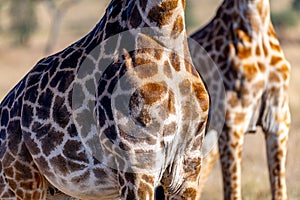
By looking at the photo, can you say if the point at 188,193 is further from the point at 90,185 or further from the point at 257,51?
the point at 257,51

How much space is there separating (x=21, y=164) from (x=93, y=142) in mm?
645

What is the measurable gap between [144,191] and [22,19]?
33707 mm

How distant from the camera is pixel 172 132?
3996 mm

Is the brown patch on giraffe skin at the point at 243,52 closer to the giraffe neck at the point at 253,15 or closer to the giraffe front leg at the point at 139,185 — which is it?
the giraffe neck at the point at 253,15

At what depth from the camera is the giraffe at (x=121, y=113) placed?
3963 mm

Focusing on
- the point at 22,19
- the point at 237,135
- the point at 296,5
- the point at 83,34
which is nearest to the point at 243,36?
the point at 237,135

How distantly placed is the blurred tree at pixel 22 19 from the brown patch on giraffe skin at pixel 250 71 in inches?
1161

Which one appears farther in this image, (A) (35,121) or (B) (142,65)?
(A) (35,121)

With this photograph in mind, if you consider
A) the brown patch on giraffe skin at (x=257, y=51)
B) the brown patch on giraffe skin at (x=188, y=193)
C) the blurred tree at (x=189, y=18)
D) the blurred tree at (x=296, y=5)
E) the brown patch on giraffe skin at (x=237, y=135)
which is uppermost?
the blurred tree at (x=189, y=18)

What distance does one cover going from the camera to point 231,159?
658cm

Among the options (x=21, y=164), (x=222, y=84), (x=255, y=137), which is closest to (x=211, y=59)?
(x=222, y=84)

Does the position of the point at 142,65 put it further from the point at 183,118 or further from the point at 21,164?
the point at 21,164

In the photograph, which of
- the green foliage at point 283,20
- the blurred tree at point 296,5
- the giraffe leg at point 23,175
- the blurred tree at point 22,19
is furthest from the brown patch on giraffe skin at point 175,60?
the blurred tree at point 22,19

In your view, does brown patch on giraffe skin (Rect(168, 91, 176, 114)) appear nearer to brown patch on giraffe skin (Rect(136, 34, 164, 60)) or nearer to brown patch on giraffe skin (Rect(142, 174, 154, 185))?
brown patch on giraffe skin (Rect(136, 34, 164, 60))
